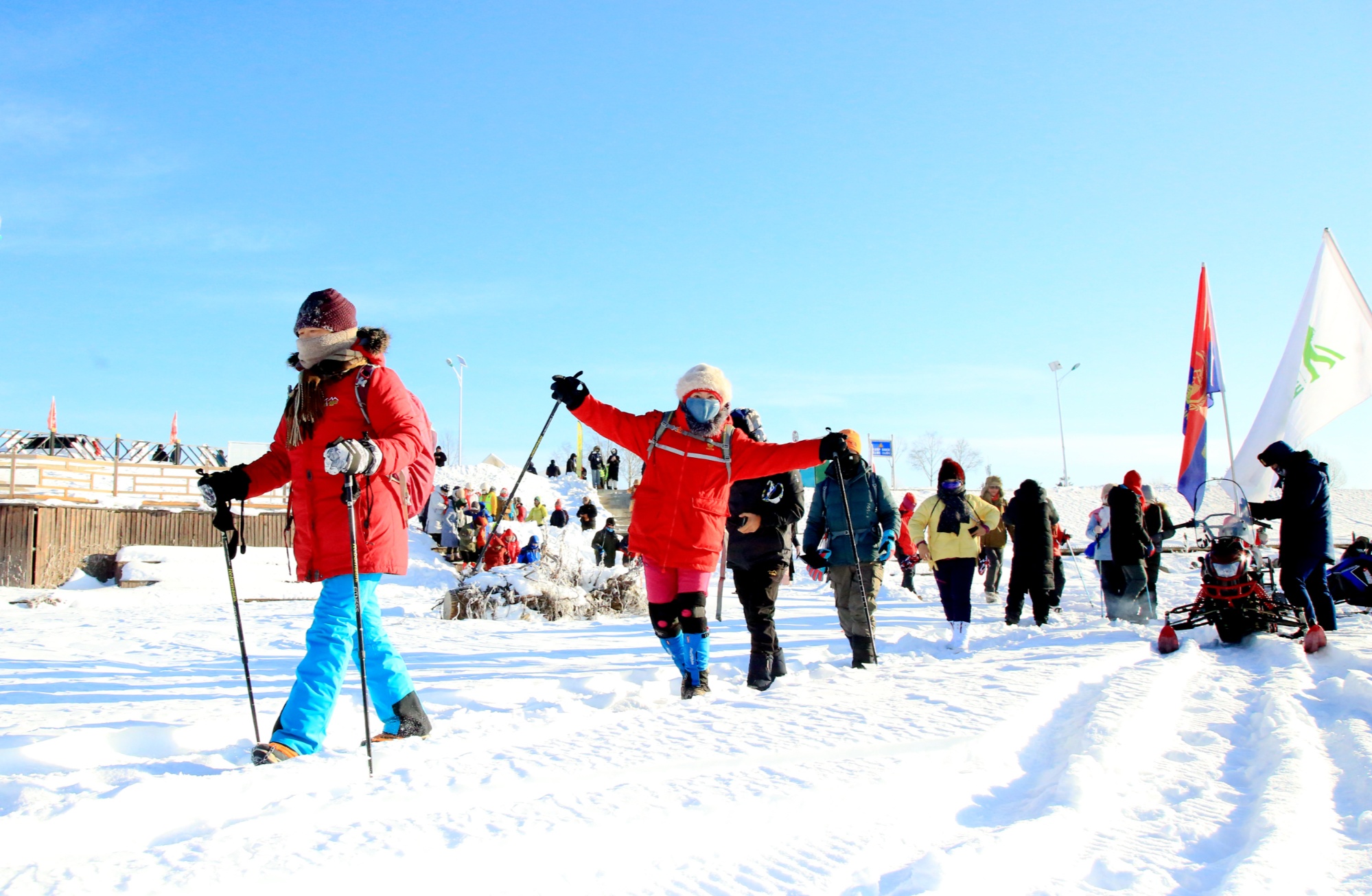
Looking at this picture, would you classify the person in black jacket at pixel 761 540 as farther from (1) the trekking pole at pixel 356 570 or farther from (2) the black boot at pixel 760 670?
(1) the trekking pole at pixel 356 570

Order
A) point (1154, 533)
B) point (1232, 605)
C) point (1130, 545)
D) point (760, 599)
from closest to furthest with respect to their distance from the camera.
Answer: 1. point (760, 599)
2. point (1232, 605)
3. point (1130, 545)
4. point (1154, 533)

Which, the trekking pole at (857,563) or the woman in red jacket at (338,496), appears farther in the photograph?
the trekking pole at (857,563)

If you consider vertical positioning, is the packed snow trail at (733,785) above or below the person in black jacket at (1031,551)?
below

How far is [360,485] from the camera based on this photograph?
10.9 feet

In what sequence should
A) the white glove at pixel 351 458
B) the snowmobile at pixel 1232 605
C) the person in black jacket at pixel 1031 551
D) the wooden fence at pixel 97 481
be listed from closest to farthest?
the white glove at pixel 351 458 → the snowmobile at pixel 1232 605 → the person in black jacket at pixel 1031 551 → the wooden fence at pixel 97 481

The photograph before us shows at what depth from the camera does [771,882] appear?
77.0 inches

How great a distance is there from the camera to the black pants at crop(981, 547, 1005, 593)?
1302 centimetres

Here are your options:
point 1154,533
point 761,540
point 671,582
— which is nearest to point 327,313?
point 671,582

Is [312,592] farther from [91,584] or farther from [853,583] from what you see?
[853,583]

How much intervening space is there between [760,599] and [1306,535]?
495 cm

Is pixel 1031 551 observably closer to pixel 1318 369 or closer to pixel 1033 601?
pixel 1033 601

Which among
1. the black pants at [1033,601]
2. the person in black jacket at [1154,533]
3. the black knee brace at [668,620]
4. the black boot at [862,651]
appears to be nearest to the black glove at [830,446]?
the black knee brace at [668,620]

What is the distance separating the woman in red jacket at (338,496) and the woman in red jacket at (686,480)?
121 cm

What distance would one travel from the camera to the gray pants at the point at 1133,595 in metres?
9.88
